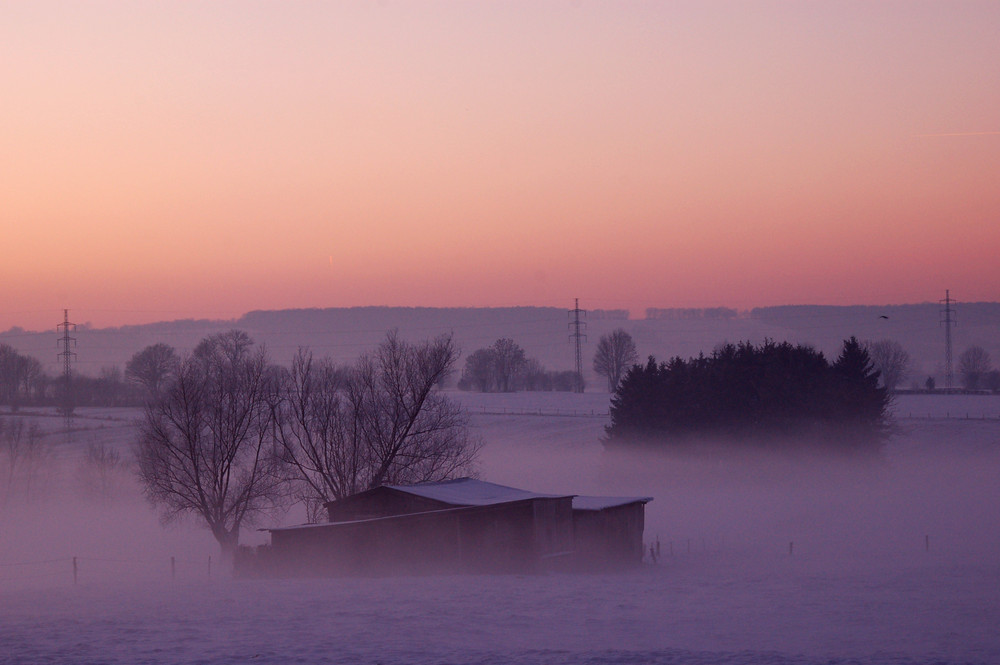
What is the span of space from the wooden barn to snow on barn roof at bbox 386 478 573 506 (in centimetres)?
5

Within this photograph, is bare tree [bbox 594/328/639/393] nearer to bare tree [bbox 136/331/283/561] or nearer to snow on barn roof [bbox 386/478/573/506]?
bare tree [bbox 136/331/283/561]

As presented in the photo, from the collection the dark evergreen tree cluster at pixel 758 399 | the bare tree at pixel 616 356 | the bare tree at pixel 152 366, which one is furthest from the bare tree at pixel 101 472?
the bare tree at pixel 616 356

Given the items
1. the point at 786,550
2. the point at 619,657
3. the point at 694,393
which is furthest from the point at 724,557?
the point at 694,393

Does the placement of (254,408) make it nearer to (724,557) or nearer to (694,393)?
(724,557)

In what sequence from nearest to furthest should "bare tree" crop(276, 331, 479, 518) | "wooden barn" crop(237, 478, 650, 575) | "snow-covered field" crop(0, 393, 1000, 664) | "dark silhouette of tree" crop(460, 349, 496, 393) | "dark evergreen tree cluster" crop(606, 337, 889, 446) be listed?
"snow-covered field" crop(0, 393, 1000, 664), "wooden barn" crop(237, 478, 650, 575), "bare tree" crop(276, 331, 479, 518), "dark evergreen tree cluster" crop(606, 337, 889, 446), "dark silhouette of tree" crop(460, 349, 496, 393)

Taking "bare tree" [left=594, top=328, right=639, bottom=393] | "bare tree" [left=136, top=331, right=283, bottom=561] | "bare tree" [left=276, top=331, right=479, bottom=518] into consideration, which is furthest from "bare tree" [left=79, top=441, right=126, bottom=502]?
"bare tree" [left=594, top=328, right=639, bottom=393]

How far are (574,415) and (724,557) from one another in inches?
2668

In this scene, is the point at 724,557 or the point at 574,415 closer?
the point at 724,557

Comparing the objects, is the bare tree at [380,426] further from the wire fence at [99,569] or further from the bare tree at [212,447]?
the wire fence at [99,569]

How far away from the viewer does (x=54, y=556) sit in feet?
A: 157

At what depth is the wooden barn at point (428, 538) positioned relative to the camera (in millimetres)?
31719

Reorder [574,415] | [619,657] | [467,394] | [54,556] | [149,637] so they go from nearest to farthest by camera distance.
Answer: [619,657]
[149,637]
[54,556]
[574,415]
[467,394]

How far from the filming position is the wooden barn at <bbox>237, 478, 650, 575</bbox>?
104 ft

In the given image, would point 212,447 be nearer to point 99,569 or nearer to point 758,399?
point 99,569
